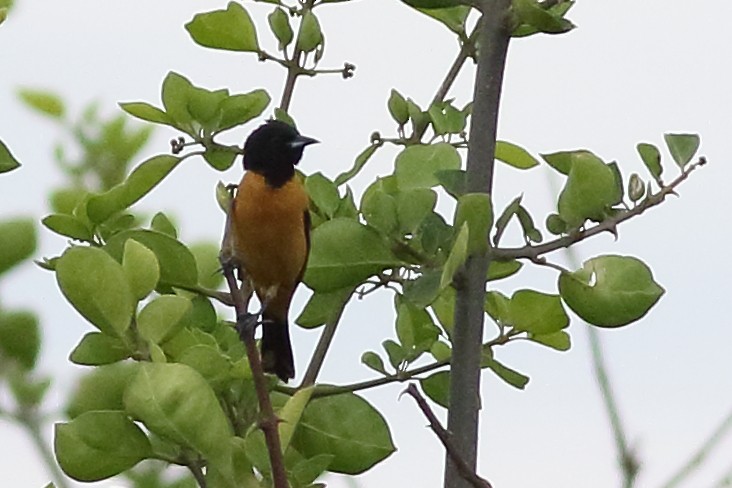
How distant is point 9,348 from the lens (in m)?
0.64

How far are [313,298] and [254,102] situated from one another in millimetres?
164

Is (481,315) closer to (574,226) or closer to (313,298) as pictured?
(574,226)

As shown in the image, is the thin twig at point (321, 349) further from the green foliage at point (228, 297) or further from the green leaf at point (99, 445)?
the green leaf at point (99, 445)

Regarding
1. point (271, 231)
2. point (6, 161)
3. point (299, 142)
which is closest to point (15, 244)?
point (6, 161)

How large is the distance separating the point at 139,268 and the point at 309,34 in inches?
14.0

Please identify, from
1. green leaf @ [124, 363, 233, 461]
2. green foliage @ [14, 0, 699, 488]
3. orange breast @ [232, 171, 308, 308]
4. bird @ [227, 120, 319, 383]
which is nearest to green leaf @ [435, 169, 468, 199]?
green foliage @ [14, 0, 699, 488]

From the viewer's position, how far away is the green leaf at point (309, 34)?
102 cm

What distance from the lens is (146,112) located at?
954mm

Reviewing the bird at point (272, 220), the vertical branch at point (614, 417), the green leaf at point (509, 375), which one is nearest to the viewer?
the vertical branch at point (614, 417)

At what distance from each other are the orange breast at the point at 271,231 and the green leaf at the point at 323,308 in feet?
1.48

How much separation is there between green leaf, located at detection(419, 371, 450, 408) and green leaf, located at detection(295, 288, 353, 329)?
0.28ft

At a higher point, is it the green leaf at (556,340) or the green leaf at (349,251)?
the green leaf at (349,251)

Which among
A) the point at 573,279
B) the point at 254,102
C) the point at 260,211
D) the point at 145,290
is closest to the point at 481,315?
the point at 573,279

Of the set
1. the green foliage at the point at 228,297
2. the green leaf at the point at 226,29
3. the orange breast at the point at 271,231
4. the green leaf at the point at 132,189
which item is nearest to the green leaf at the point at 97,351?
the green foliage at the point at 228,297
